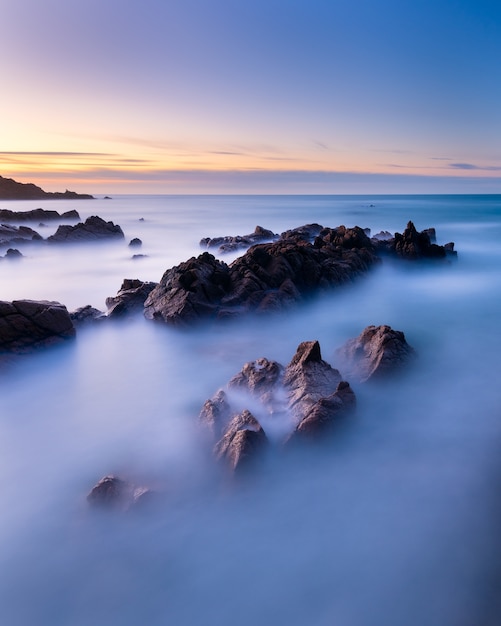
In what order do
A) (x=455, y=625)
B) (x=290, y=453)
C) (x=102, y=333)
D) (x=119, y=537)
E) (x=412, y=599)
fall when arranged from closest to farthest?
(x=455, y=625) → (x=412, y=599) → (x=119, y=537) → (x=290, y=453) → (x=102, y=333)

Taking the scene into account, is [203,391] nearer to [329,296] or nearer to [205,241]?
[329,296]

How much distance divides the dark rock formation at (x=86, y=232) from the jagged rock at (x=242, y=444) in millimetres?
29311

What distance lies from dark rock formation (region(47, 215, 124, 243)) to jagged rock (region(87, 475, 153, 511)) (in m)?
29.4

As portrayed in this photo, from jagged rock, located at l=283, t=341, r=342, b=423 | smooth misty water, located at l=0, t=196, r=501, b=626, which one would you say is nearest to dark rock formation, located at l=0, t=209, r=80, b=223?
smooth misty water, located at l=0, t=196, r=501, b=626

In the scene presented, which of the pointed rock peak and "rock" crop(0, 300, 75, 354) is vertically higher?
the pointed rock peak

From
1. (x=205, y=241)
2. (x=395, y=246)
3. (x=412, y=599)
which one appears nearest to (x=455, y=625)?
(x=412, y=599)

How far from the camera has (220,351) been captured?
11508 millimetres

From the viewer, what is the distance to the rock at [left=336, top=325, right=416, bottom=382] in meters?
9.12

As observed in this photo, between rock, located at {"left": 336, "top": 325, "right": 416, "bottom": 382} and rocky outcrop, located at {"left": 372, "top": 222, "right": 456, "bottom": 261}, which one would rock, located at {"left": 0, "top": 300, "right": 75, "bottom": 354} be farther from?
rocky outcrop, located at {"left": 372, "top": 222, "right": 456, "bottom": 261}

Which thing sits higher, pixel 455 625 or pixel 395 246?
pixel 395 246

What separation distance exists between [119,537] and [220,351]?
6.36 meters

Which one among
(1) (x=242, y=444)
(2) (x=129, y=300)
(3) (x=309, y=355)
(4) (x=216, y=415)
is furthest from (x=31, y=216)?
(1) (x=242, y=444)

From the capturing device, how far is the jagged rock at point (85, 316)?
13106mm

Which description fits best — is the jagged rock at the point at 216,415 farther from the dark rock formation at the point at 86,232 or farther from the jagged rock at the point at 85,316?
the dark rock formation at the point at 86,232
